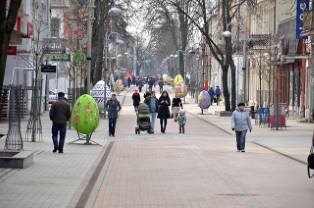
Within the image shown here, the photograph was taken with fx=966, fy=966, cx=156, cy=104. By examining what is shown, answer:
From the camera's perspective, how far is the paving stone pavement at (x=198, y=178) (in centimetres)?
1580

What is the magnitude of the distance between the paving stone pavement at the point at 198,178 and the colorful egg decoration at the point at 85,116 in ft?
3.65

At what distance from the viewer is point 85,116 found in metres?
31.6

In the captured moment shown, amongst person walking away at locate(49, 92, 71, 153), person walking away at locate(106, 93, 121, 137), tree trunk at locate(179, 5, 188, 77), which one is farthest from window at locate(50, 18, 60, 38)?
person walking away at locate(49, 92, 71, 153)

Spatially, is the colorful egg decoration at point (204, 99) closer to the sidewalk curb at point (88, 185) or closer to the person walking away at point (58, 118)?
the sidewalk curb at point (88, 185)

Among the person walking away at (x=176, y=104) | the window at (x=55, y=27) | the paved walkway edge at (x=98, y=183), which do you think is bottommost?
the paved walkway edge at (x=98, y=183)

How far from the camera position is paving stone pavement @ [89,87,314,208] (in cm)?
1580

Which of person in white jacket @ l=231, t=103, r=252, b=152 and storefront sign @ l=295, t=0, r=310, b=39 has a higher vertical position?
storefront sign @ l=295, t=0, r=310, b=39

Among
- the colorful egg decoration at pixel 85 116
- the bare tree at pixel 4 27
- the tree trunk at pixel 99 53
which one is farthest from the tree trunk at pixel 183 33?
the bare tree at pixel 4 27

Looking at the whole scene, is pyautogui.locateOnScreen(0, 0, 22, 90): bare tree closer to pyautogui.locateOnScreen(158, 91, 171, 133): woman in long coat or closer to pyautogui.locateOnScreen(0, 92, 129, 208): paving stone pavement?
pyautogui.locateOnScreen(0, 92, 129, 208): paving stone pavement

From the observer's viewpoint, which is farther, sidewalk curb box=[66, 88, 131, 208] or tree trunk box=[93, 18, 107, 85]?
tree trunk box=[93, 18, 107, 85]

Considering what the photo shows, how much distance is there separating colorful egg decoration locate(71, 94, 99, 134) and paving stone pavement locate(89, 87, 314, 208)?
3.65ft

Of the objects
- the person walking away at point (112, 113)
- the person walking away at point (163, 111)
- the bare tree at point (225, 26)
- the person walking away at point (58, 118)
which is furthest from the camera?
the bare tree at point (225, 26)

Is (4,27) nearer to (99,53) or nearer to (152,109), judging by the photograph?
(152,109)

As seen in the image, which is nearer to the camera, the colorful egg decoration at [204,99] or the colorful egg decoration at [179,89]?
the colorful egg decoration at [204,99]
